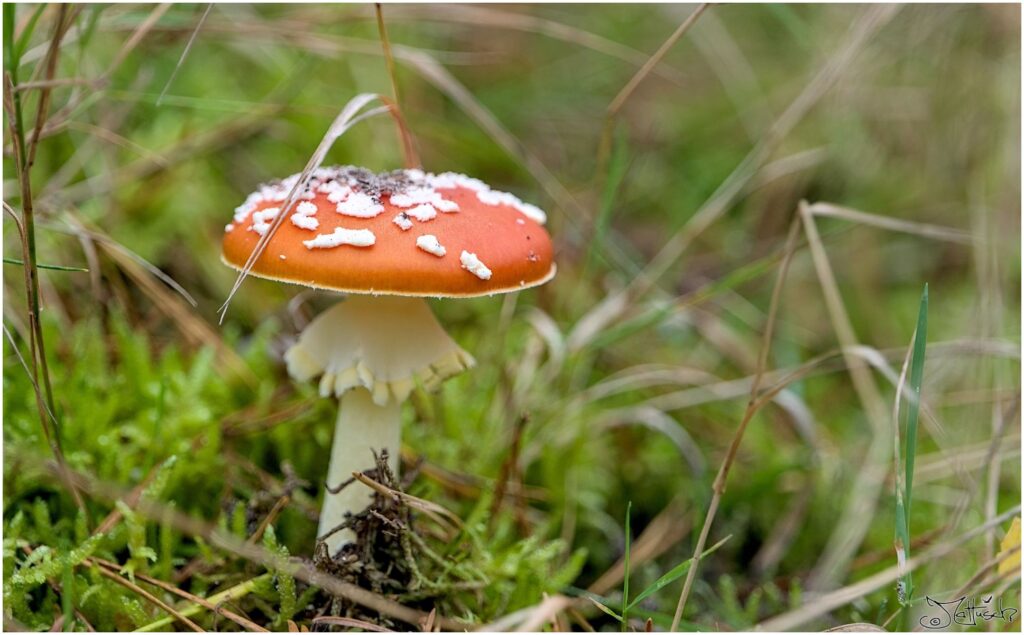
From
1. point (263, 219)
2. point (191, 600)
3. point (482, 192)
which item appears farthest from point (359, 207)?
point (191, 600)

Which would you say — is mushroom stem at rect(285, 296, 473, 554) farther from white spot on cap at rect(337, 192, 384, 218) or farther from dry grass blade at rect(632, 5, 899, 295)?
dry grass blade at rect(632, 5, 899, 295)

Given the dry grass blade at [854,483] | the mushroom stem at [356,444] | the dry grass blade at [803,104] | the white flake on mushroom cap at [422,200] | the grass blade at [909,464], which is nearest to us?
the grass blade at [909,464]

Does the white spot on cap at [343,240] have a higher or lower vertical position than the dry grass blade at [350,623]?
higher

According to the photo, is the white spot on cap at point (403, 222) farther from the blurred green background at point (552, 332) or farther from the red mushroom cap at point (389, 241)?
the blurred green background at point (552, 332)

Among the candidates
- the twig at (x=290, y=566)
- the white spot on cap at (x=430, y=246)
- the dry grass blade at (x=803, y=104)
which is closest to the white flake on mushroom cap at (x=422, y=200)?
the white spot on cap at (x=430, y=246)

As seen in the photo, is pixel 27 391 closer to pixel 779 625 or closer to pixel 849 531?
pixel 779 625

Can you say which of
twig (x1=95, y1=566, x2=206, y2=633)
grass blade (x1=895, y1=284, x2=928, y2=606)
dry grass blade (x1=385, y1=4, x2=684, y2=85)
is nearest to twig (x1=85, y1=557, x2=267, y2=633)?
twig (x1=95, y1=566, x2=206, y2=633)

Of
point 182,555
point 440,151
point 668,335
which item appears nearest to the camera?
point 182,555

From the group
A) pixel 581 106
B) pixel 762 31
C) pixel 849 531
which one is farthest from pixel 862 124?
pixel 849 531
